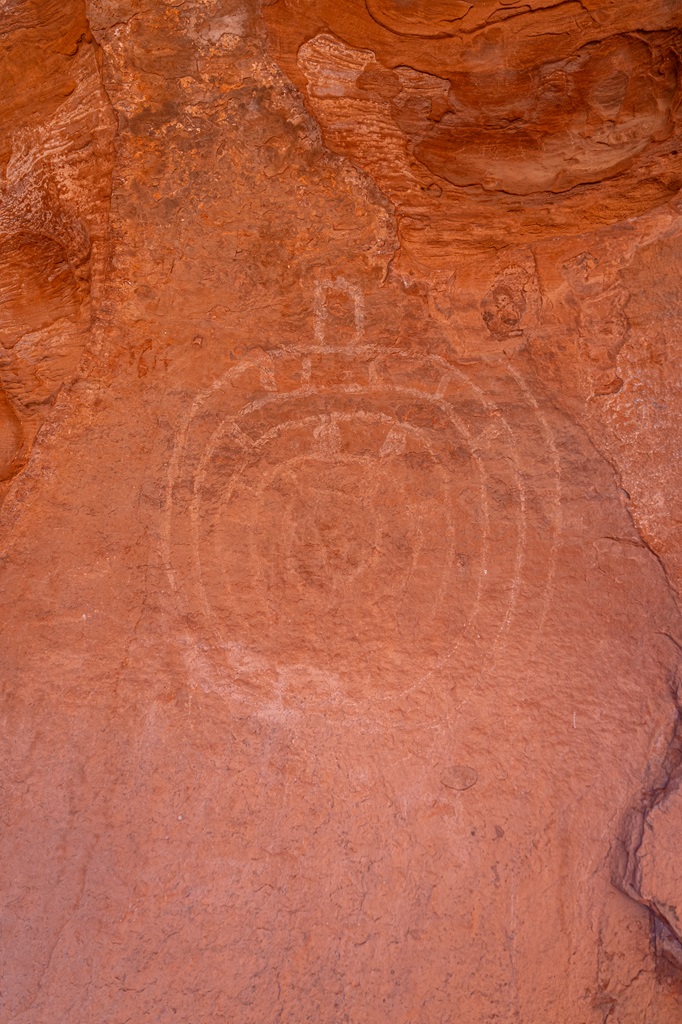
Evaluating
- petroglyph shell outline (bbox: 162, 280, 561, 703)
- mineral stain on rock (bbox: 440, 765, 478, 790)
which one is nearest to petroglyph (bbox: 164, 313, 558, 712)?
petroglyph shell outline (bbox: 162, 280, 561, 703)

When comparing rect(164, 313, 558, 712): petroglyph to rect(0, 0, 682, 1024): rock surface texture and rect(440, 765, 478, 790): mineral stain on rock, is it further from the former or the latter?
rect(440, 765, 478, 790): mineral stain on rock

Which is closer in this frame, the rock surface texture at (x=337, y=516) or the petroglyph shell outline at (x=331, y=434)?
the rock surface texture at (x=337, y=516)

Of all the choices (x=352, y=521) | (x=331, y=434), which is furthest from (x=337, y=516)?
(x=331, y=434)

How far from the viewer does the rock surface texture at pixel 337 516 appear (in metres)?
2.26

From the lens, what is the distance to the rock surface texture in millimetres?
2264

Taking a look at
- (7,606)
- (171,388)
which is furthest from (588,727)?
(7,606)

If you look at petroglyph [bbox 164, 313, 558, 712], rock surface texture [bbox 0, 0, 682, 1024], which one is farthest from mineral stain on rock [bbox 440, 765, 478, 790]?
petroglyph [bbox 164, 313, 558, 712]

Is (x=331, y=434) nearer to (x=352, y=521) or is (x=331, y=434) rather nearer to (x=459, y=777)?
(x=352, y=521)

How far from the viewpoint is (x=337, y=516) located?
8.48 ft

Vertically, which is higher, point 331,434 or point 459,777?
point 331,434

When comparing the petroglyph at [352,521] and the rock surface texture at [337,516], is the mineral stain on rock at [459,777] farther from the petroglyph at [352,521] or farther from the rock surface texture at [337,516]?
the petroglyph at [352,521]

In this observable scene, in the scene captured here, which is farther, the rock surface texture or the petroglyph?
the petroglyph

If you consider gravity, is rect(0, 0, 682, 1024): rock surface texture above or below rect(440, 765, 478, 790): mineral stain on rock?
above

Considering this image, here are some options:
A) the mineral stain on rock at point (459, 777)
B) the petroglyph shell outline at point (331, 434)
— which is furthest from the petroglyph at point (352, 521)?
the mineral stain on rock at point (459, 777)
